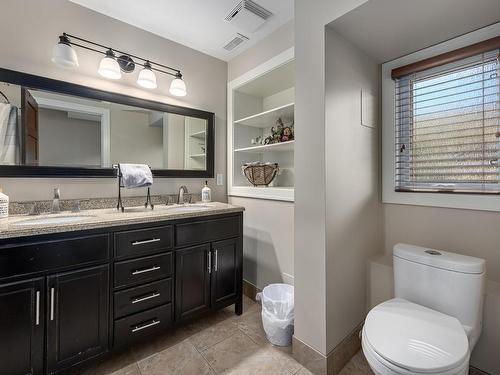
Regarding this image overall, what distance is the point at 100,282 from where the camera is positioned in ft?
4.38

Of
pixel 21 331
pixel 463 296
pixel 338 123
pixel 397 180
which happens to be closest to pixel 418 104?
pixel 397 180

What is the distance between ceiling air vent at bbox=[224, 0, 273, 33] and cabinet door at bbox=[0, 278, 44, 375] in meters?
2.12

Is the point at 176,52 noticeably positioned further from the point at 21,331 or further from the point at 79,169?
the point at 21,331

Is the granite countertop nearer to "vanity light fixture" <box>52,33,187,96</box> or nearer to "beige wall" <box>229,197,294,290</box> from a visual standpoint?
"beige wall" <box>229,197,294,290</box>

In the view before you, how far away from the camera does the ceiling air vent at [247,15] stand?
69.3 inches

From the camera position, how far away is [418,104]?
5.42 ft

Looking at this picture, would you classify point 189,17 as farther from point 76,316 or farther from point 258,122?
point 76,316

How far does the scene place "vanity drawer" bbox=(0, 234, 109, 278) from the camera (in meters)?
1.09

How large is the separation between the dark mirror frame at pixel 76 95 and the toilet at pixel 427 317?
184 cm

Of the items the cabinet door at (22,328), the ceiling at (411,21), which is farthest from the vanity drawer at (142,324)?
the ceiling at (411,21)

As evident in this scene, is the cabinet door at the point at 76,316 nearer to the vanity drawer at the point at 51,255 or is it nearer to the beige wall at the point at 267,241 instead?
the vanity drawer at the point at 51,255

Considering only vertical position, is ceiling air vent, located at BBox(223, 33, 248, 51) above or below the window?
above

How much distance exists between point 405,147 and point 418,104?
300mm

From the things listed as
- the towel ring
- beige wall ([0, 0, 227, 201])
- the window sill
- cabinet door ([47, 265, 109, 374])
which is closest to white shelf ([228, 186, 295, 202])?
beige wall ([0, 0, 227, 201])
